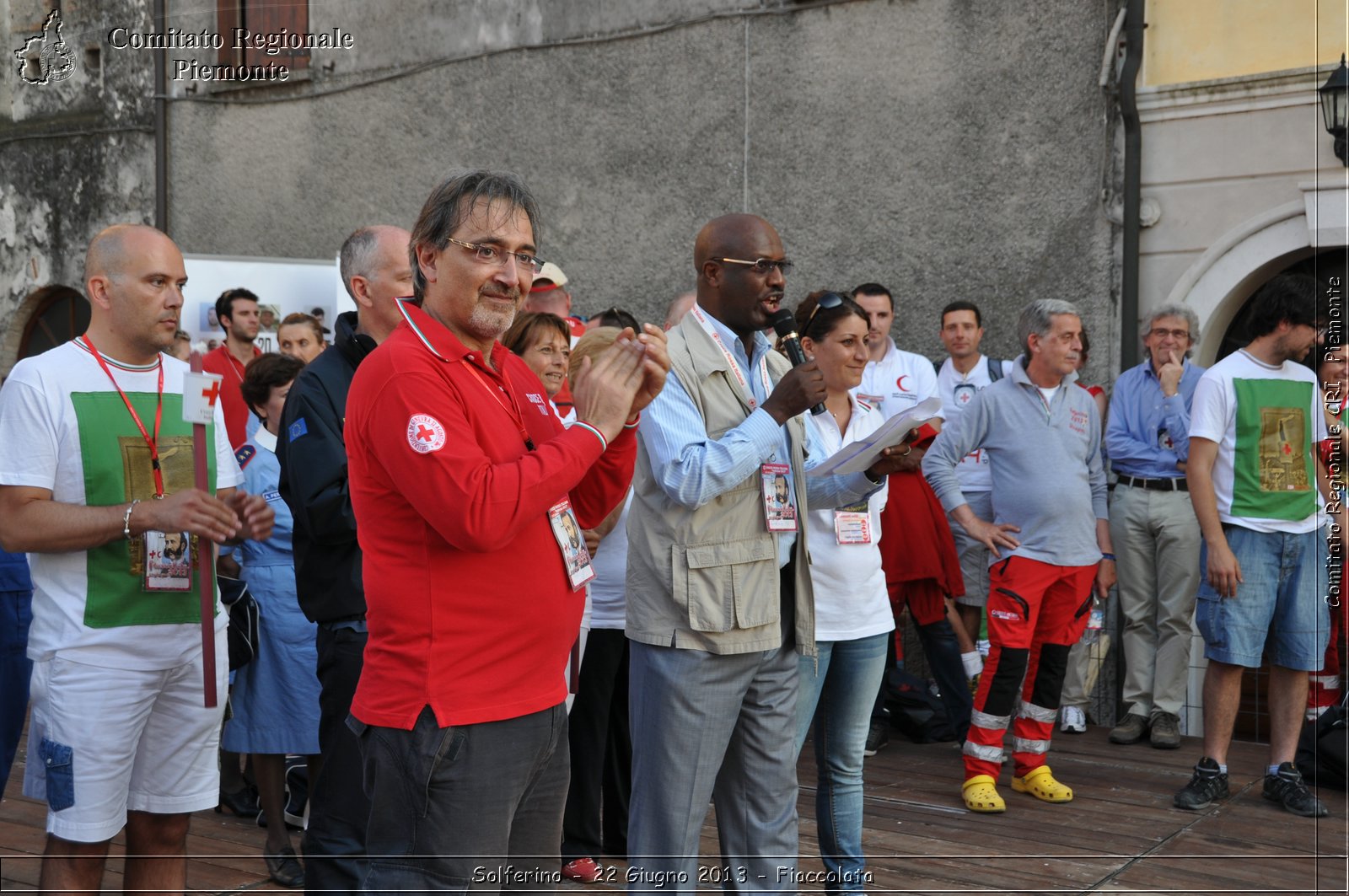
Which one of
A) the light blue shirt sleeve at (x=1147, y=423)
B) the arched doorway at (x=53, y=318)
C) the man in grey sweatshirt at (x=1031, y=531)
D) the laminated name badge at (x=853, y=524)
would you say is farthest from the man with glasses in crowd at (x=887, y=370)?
the arched doorway at (x=53, y=318)

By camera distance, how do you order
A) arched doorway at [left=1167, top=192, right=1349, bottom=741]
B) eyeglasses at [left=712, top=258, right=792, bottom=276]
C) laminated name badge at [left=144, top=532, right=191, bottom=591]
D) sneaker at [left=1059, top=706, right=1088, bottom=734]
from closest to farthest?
laminated name badge at [left=144, top=532, right=191, bottom=591] → eyeglasses at [left=712, top=258, right=792, bottom=276] → arched doorway at [left=1167, top=192, right=1349, bottom=741] → sneaker at [left=1059, top=706, right=1088, bottom=734]

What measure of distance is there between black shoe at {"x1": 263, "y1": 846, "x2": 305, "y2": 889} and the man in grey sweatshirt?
2.81 meters

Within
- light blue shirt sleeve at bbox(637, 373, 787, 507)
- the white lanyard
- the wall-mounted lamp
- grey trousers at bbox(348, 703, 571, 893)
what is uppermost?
the wall-mounted lamp

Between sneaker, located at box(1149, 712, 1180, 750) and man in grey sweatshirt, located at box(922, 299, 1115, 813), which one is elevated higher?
man in grey sweatshirt, located at box(922, 299, 1115, 813)

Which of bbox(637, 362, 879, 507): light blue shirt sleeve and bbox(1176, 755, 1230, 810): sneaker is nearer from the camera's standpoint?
bbox(637, 362, 879, 507): light blue shirt sleeve

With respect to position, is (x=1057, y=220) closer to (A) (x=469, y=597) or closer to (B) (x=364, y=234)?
(B) (x=364, y=234)

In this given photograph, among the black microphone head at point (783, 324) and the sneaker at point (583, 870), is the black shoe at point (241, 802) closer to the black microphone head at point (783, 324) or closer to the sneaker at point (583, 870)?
the sneaker at point (583, 870)

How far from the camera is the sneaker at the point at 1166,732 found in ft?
22.9

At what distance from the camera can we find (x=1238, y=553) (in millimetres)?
5684

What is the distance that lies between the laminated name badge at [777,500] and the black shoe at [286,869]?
2345 mm

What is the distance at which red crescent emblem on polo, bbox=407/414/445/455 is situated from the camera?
7.55 feet

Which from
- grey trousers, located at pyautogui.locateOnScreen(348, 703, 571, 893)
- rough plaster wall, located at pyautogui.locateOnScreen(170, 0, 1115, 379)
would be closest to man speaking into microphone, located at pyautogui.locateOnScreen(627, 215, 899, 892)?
grey trousers, located at pyautogui.locateOnScreen(348, 703, 571, 893)

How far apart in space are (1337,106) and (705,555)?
525 centimetres

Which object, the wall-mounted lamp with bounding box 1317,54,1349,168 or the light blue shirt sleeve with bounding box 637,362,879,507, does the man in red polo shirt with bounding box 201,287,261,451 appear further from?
the wall-mounted lamp with bounding box 1317,54,1349,168
